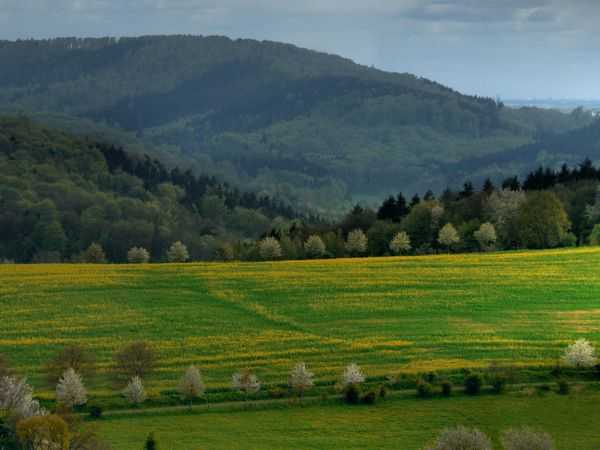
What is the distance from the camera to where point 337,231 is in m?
119

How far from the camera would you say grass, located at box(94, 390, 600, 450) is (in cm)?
4509

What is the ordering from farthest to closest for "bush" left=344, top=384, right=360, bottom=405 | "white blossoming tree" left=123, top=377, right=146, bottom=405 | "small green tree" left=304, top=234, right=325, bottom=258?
1. "small green tree" left=304, top=234, right=325, bottom=258
2. "bush" left=344, top=384, right=360, bottom=405
3. "white blossoming tree" left=123, top=377, right=146, bottom=405

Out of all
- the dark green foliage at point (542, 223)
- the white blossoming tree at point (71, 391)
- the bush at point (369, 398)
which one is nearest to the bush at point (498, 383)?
the bush at point (369, 398)

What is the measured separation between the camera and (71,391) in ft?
160

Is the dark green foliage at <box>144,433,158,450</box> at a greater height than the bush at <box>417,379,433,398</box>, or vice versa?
the bush at <box>417,379,433,398</box>

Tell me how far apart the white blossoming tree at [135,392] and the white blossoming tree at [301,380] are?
7.51 meters

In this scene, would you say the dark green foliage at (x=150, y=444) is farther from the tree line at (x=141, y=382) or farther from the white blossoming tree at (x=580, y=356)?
the white blossoming tree at (x=580, y=356)

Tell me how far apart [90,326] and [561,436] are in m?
31.0

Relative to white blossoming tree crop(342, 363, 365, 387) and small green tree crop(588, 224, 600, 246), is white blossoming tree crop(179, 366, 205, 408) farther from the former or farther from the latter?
small green tree crop(588, 224, 600, 246)

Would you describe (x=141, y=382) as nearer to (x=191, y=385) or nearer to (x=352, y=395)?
(x=191, y=385)

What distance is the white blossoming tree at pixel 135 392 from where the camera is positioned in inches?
1961

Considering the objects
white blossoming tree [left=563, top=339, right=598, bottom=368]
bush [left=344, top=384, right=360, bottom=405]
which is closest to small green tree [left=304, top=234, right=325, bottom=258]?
white blossoming tree [left=563, top=339, right=598, bottom=368]

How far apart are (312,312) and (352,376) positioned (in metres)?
17.7

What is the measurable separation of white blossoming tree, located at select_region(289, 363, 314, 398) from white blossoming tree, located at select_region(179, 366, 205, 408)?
15.1 feet
